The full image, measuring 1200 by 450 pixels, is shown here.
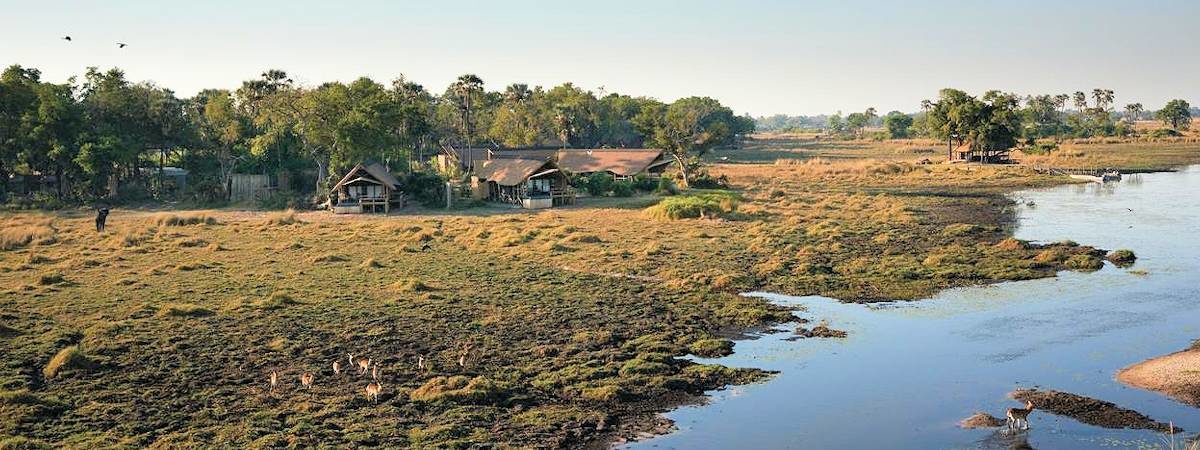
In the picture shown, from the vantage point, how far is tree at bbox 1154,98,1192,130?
17262cm

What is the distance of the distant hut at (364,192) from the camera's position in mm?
60781

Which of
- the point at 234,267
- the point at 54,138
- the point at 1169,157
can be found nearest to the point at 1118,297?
the point at 234,267

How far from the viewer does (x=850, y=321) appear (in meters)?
29.2

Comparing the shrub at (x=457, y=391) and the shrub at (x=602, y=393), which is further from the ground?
the shrub at (x=457, y=391)

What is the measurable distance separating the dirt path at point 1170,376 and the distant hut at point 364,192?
149 ft

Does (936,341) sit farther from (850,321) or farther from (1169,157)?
(1169,157)

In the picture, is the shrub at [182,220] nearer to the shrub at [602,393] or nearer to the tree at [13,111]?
the tree at [13,111]

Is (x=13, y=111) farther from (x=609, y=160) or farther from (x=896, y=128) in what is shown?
(x=896, y=128)

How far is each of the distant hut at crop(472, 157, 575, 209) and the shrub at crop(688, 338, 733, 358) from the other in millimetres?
38233

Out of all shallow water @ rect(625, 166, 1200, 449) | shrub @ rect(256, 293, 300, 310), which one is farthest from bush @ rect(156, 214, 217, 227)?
shallow water @ rect(625, 166, 1200, 449)

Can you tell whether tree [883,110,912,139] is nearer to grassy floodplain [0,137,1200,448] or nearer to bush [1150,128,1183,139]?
bush [1150,128,1183,139]

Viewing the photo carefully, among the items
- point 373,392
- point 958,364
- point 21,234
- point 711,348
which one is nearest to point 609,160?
point 21,234

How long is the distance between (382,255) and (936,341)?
2336cm

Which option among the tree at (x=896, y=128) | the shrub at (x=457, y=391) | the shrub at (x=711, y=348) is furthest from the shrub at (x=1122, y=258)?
the tree at (x=896, y=128)
